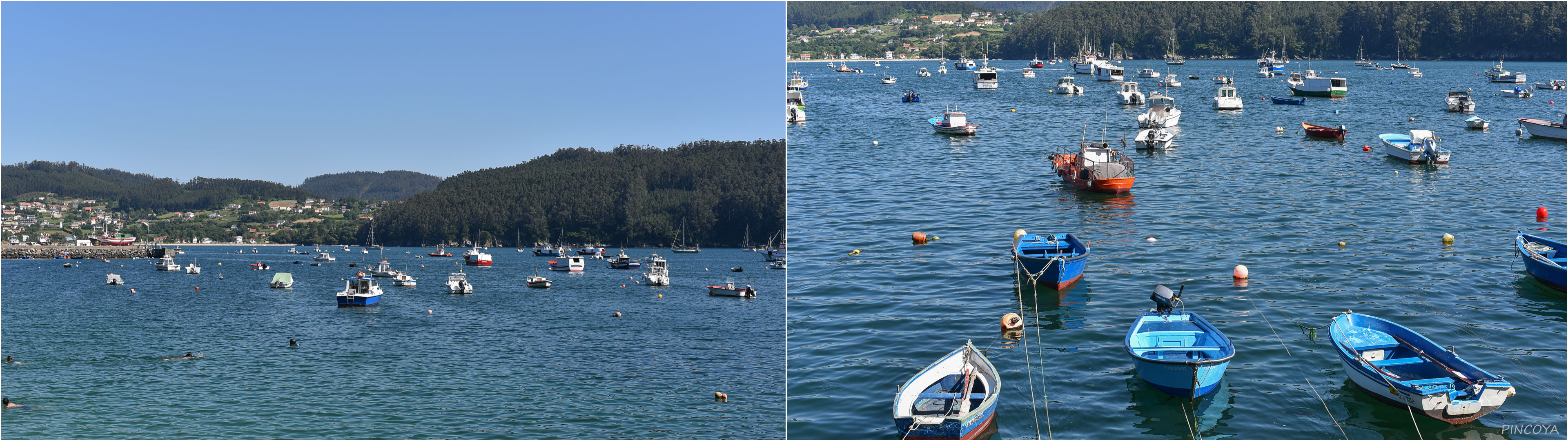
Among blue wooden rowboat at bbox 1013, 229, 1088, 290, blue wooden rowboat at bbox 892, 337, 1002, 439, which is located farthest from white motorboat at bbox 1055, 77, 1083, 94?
blue wooden rowboat at bbox 892, 337, 1002, 439

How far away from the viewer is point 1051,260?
26734 mm

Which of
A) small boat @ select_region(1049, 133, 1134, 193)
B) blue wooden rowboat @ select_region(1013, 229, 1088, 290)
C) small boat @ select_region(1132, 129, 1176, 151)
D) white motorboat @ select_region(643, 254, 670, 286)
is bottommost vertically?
white motorboat @ select_region(643, 254, 670, 286)

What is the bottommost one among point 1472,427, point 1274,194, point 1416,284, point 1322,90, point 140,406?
point 140,406

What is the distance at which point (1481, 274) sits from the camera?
28219 mm

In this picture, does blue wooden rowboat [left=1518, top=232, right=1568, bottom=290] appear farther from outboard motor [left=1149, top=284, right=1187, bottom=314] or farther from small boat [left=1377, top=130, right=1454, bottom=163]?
small boat [left=1377, top=130, right=1454, bottom=163]

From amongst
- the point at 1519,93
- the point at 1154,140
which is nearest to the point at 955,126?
the point at 1154,140

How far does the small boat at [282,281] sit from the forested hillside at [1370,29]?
14900 centimetres

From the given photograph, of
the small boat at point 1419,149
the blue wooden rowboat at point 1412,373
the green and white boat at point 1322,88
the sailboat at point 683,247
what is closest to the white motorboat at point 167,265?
the sailboat at point 683,247

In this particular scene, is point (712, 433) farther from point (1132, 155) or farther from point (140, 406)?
point (1132, 155)

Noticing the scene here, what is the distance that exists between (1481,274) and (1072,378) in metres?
17.1

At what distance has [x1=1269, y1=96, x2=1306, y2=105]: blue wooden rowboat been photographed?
8844 cm

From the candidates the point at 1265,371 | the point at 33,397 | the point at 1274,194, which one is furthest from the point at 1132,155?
the point at 33,397

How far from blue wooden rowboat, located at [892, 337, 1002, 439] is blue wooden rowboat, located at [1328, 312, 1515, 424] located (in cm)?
719

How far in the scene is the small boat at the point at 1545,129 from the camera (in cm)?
5972
